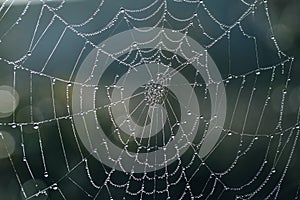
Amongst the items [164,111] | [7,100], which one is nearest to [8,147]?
[7,100]

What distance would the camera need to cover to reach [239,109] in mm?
4039

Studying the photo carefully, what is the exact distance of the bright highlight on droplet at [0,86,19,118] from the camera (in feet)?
13.6

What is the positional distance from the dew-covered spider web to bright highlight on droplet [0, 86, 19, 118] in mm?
12

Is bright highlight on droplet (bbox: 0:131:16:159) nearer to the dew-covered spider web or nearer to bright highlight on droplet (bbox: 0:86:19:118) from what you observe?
the dew-covered spider web

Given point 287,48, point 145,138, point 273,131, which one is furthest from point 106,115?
point 287,48

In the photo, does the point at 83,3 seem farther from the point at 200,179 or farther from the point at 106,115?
the point at 200,179

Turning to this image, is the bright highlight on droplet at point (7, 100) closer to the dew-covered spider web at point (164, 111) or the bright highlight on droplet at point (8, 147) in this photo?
the dew-covered spider web at point (164, 111)

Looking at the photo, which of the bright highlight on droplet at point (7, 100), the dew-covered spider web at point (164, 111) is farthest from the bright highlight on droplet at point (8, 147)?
the bright highlight on droplet at point (7, 100)

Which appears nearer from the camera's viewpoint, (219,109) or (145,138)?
(145,138)

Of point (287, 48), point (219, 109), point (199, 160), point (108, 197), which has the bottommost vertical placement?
point (108, 197)

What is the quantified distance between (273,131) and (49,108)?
137 cm

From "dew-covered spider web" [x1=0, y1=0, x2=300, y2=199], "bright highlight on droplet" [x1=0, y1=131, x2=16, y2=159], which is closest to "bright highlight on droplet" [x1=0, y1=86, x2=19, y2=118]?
"dew-covered spider web" [x1=0, y1=0, x2=300, y2=199]

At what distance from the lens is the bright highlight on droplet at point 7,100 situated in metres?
4.16

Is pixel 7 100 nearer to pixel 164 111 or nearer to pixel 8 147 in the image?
pixel 8 147
